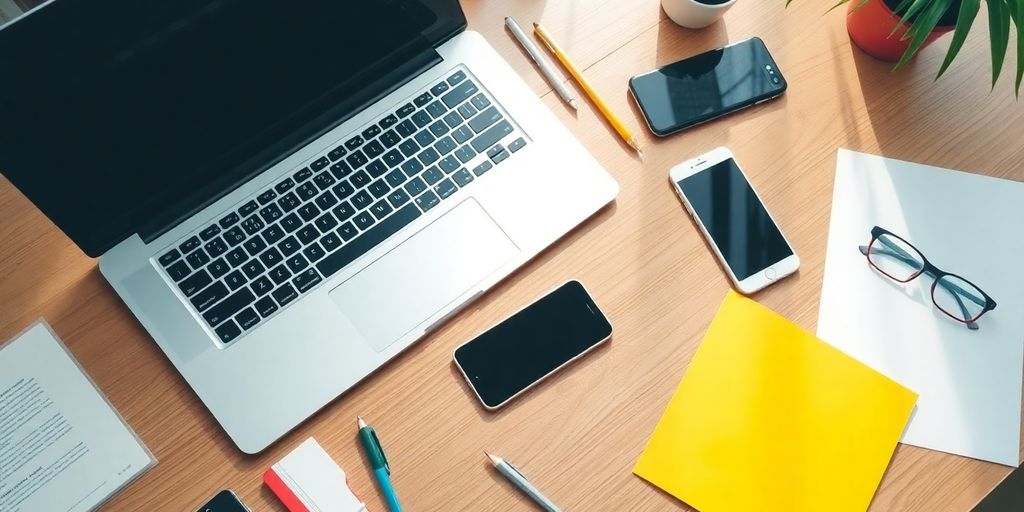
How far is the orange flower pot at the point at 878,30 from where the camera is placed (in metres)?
0.91

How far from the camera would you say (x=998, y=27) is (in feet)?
2.62

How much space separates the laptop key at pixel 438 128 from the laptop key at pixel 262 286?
24 centimetres

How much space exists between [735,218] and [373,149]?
0.40 metres

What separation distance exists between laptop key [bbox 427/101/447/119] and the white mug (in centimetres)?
30

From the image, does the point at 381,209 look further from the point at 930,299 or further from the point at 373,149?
the point at 930,299

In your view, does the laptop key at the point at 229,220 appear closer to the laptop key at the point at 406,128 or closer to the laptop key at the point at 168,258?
the laptop key at the point at 168,258

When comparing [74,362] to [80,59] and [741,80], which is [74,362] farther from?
[741,80]

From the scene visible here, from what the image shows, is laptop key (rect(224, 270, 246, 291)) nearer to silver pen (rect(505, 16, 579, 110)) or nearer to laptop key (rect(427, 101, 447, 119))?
laptop key (rect(427, 101, 447, 119))

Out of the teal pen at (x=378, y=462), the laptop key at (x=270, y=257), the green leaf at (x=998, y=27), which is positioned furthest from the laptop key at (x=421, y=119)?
the green leaf at (x=998, y=27)

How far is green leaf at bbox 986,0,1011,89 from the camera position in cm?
79

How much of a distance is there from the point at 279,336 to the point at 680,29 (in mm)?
584

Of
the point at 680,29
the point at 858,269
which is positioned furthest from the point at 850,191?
the point at 680,29

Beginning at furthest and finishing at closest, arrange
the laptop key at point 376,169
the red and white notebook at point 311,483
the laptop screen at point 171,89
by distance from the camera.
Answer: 1. the laptop key at point 376,169
2. the red and white notebook at point 311,483
3. the laptop screen at point 171,89

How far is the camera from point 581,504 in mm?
778
